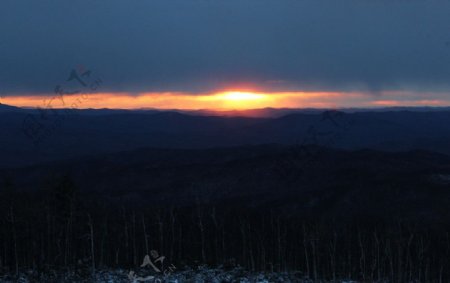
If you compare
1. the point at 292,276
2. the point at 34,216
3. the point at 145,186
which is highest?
the point at 34,216

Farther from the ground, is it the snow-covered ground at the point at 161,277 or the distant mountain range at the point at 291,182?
the snow-covered ground at the point at 161,277

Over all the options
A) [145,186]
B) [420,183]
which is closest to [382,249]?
[420,183]

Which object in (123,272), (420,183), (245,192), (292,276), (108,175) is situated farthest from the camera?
(108,175)

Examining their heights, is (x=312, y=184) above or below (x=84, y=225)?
below

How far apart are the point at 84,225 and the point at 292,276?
2558 cm

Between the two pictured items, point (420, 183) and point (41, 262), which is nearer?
point (41, 262)

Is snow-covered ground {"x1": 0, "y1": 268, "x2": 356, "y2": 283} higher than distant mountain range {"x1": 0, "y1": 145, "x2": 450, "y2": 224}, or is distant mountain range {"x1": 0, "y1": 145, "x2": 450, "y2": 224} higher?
snow-covered ground {"x1": 0, "y1": 268, "x2": 356, "y2": 283}

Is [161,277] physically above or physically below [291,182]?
above

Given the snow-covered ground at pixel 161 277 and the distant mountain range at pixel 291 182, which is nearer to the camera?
the snow-covered ground at pixel 161 277

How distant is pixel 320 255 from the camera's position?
61781 mm

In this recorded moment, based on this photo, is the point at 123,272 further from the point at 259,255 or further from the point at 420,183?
the point at 420,183

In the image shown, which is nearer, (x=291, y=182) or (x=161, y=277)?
(x=161, y=277)

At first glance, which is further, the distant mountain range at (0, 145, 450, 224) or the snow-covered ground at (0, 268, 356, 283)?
the distant mountain range at (0, 145, 450, 224)

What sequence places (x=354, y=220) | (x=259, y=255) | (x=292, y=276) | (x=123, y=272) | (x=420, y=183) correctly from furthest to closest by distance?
(x=420, y=183) → (x=354, y=220) → (x=259, y=255) → (x=292, y=276) → (x=123, y=272)
